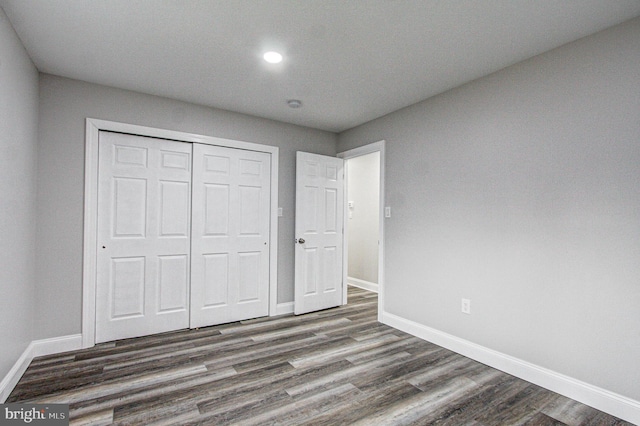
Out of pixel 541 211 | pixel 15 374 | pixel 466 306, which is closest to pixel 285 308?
pixel 466 306

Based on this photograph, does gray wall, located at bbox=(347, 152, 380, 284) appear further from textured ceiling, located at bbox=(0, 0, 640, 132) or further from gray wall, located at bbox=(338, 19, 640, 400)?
textured ceiling, located at bbox=(0, 0, 640, 132)

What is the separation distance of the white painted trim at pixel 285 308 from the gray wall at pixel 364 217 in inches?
76.2

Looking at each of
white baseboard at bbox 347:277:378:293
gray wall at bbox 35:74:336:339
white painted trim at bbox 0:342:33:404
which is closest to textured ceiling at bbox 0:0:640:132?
gray wall at bbox 35:74:336:339

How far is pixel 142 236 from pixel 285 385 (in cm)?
208

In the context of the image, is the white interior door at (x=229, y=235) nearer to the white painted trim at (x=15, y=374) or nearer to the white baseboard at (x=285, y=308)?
the white baseboard at (x=285, y=308)

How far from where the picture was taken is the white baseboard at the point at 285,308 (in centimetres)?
411

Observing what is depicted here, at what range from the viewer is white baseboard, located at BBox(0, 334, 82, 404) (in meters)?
2.24

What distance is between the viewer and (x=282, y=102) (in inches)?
139

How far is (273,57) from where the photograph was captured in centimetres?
256

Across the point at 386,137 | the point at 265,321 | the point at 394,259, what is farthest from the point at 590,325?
the point at 265,321

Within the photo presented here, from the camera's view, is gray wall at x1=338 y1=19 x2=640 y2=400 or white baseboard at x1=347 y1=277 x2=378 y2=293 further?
white baseboard at x1=347 y1=277 x2=378 y2=293

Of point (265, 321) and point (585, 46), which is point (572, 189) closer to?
point (585, 46)

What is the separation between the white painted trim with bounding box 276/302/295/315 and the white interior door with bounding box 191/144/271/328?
17 cm

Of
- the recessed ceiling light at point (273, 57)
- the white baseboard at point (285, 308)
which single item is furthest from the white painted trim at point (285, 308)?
the recessed ceiling light at point (273, 57)
